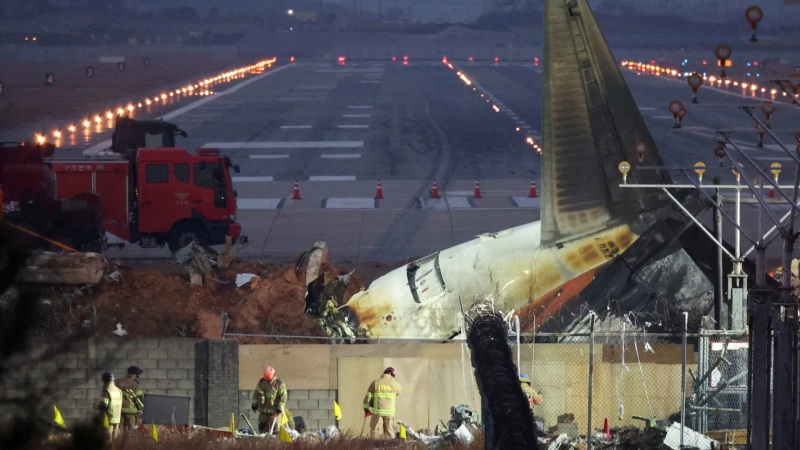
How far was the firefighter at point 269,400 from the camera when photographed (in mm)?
17969

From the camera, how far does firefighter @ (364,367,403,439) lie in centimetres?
1784

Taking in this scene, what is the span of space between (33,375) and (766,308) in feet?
39.6

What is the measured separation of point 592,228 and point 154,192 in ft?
48.8

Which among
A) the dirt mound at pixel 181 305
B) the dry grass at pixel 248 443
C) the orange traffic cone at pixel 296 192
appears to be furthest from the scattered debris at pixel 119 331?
the orange traffic cone at pixel 296 192

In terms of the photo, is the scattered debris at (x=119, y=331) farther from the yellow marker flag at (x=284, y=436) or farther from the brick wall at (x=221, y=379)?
the yellow marker flag at (x=284, y=436)

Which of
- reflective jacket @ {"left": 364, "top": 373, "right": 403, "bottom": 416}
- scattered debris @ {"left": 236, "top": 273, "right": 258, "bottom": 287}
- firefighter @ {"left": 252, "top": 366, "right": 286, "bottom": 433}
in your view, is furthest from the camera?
scattered debris @ {"left": 236, "top": 273, "right": 258, "bottom": 287}

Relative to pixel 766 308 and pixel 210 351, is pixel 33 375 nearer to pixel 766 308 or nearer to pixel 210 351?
pixel 210 351

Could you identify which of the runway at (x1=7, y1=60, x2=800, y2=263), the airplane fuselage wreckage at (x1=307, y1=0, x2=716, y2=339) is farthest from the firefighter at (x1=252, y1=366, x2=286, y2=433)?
the runway at (x1=7, y1=60, x2=800, y2=263)

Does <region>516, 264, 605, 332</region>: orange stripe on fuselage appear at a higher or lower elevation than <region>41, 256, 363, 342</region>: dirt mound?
higher

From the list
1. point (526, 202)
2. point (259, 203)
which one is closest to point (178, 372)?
point (259, 203)

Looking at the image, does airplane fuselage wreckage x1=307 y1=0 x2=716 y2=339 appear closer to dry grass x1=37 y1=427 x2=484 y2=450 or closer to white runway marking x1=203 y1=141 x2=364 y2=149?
dry grass x1=37 y1=427 x2=484 y2=450

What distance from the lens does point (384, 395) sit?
17844 millimetres

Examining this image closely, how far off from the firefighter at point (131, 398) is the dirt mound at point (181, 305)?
2875 mm

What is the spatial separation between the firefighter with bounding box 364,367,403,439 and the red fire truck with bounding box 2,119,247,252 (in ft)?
→ 47.2
